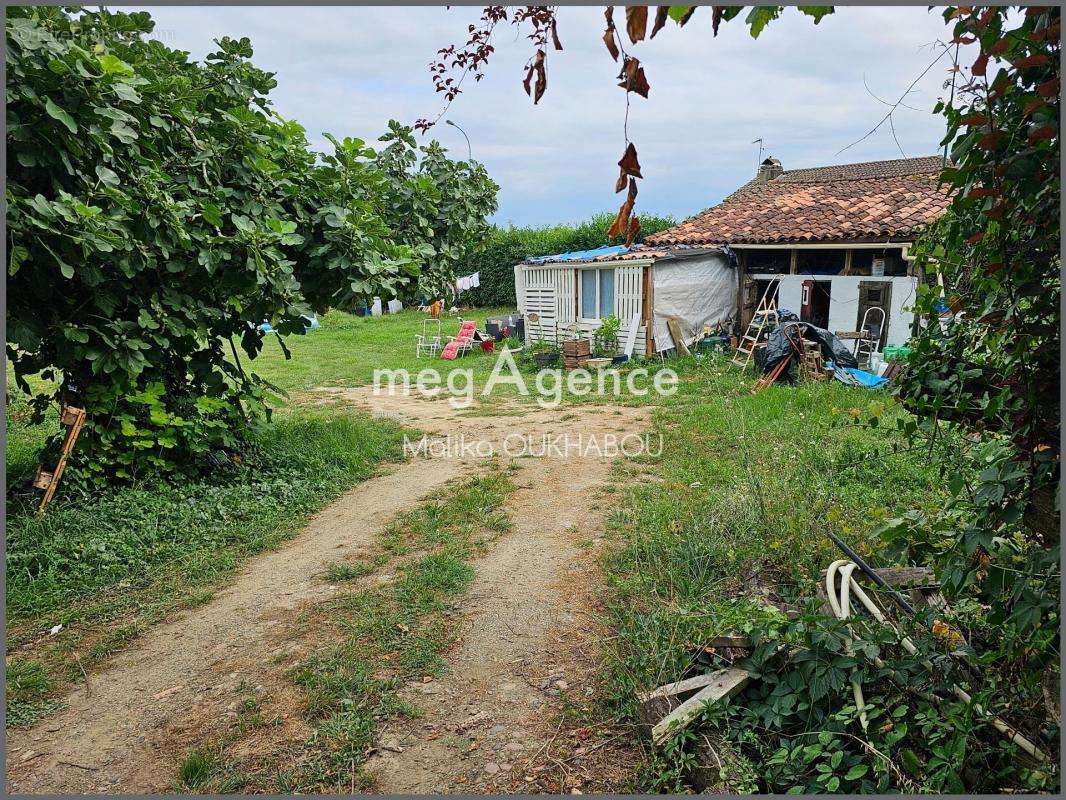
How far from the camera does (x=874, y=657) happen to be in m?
2.70

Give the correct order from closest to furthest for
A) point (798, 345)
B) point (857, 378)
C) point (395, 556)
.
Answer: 1. point (395, 556)
2. point (857, 378)
3. point (798, 345)

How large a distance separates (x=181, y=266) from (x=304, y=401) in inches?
256

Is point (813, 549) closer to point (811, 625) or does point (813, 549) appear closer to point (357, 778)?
point (811, 625)

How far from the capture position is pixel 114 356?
5.67 m

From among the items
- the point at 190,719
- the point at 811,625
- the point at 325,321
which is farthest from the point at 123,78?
the point at 325,321

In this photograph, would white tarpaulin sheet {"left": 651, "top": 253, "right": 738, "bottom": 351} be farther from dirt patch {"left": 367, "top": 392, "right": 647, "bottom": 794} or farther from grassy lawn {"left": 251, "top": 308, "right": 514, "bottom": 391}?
dirt patch {"left": 367, "top": 392, "right": 647, "bottom": 794}

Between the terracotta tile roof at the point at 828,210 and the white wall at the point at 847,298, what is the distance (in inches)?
34.6

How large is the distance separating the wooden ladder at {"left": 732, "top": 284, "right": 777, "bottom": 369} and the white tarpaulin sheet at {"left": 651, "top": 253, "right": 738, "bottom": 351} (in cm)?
90

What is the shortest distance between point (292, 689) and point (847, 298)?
13.6m

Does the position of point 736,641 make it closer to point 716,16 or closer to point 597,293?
point 716,16

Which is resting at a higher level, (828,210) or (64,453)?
(828,210)

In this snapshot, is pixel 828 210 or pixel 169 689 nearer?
pixel 169 689

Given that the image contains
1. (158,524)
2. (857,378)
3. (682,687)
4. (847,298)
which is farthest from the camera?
(847,298)

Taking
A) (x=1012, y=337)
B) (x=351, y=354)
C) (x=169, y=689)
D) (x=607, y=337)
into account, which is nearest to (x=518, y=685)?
(x=169, y=689)
